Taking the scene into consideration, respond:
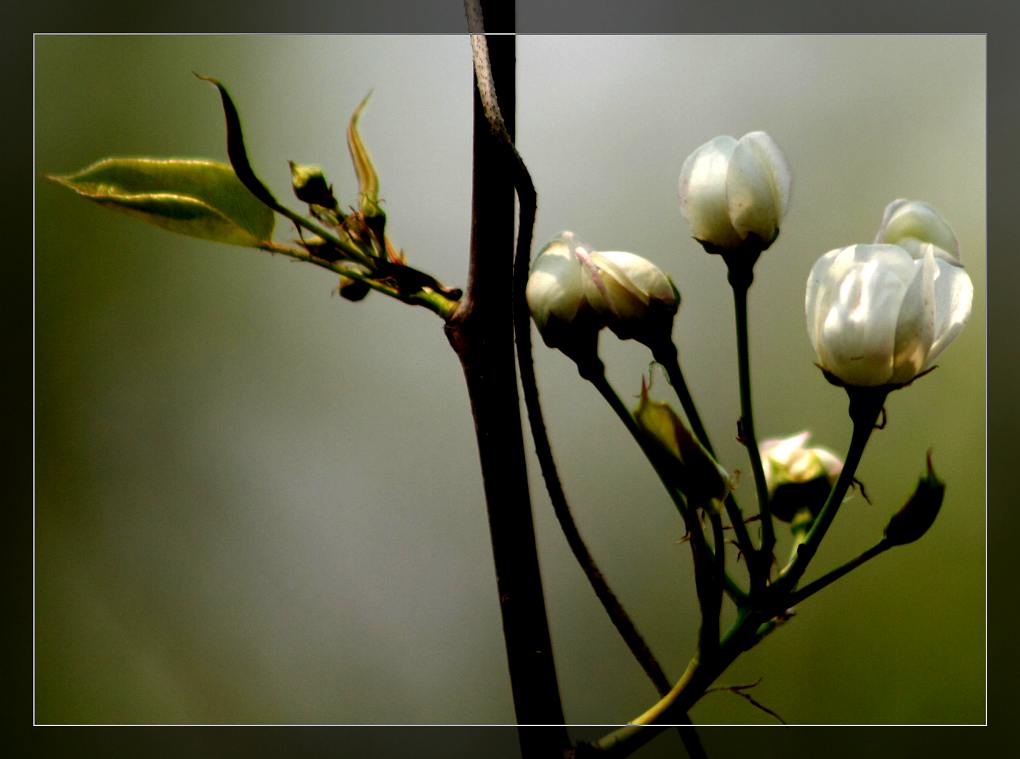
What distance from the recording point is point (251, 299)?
0.47 metres

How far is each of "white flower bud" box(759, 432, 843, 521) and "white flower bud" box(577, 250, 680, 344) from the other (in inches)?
3.2

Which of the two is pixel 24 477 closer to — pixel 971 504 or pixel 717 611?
pixel 717 611

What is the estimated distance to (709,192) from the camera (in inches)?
13.0

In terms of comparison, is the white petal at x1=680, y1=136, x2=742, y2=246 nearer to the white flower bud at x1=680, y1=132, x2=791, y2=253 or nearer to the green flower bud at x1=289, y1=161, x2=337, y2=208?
the white flower bud at x1=680, y1=132, x2=791, y2=253

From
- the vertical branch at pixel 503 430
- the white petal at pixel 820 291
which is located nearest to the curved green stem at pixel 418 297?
the vertical branch at pixel 503 430

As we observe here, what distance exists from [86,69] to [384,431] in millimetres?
231

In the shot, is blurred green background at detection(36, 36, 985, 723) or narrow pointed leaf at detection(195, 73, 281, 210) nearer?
narrow pointed leaf at detection(195, 73, 281, 210)

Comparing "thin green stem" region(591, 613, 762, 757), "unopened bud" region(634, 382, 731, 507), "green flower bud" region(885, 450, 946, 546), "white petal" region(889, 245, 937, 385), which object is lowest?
"thin green stem" region(591, 613, 762, 757)

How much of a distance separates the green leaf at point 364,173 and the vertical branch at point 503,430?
38mm

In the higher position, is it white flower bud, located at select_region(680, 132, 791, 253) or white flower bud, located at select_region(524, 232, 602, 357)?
white flower bud, located at select_region(680, 132, 791, 253)

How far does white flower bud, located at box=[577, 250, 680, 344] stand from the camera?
309 millimetres

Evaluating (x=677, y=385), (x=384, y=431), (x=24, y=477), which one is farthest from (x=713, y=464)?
(x=24, y=477)

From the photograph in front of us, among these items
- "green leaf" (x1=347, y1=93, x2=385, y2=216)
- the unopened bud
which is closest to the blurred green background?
"green leaf" (x1=347, y1=93, x2=385, y2=216)

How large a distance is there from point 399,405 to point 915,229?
0.24 metres
